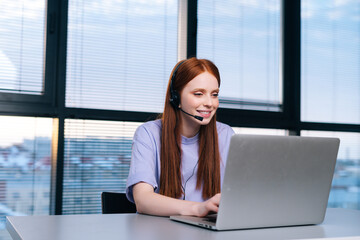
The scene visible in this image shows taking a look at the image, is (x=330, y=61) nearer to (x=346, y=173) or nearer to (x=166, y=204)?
(x=346, y=173)

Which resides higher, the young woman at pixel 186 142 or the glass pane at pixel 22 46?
the glass pane at pixel 22 46

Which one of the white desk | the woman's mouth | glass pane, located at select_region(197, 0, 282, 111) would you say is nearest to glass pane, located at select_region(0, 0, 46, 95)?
glass pane, located at select_region(197, 0, 282, 111)

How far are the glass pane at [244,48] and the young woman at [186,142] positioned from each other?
53.9 inches

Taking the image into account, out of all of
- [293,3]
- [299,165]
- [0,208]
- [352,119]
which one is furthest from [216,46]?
[299,165]

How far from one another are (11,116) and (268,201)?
2.08 meters

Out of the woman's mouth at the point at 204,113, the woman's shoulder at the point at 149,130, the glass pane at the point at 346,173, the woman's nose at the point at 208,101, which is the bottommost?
the glass pane at the point at 346,173

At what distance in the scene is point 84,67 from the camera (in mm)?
2826

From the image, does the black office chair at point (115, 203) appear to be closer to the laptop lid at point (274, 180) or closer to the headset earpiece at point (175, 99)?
the headset earpiece at point (175, 99)

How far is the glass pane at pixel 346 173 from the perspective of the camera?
11.3 ft

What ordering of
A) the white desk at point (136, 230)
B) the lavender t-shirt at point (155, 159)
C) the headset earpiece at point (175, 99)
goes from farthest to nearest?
the headset earpiece at point (175, 99) < the lavender t-shirt at point (155, 159) < the white desk at point (136, 230)

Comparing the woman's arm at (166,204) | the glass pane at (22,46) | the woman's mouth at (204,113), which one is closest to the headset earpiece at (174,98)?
the woman's mouth at (204,113)

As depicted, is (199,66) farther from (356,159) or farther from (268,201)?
(356,159)

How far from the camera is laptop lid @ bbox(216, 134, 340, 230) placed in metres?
0.96

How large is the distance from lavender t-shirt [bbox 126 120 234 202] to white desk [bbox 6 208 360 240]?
329 mm
